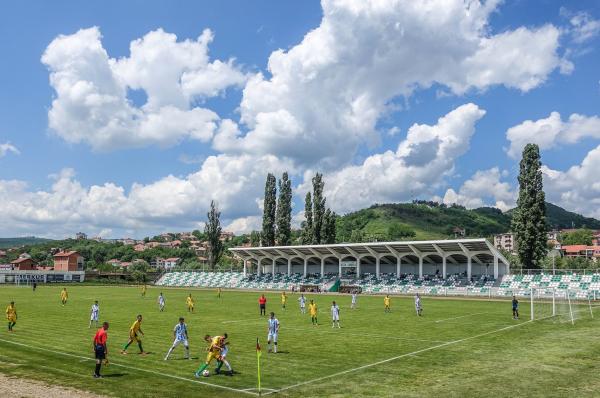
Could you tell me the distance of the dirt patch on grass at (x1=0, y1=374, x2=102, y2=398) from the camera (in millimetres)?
14765

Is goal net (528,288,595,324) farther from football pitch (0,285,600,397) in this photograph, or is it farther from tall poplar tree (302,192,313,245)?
tall poplar tree (302,192,313,245)

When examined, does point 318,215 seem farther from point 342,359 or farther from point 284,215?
point 342,359

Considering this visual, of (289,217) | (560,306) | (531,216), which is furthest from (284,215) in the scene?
(560,306)

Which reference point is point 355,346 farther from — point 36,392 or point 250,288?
point 250,288

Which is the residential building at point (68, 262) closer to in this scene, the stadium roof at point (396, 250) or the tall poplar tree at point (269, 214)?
the stadium roof at point (396, 250)

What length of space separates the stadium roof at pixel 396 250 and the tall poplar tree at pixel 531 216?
3.28 m

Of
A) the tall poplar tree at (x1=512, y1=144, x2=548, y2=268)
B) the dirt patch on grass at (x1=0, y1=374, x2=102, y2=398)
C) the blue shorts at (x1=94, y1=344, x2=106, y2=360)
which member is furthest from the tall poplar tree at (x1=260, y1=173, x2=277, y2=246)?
the dirt patch on grass at (x1=0, y1=374, x2=102, y2=398)

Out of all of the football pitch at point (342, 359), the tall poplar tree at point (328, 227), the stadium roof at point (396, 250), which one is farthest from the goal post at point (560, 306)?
the tall poplar tree at point (328, 227)

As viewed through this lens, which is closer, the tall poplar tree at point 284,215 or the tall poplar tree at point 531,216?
the tall poplar tree at point 531,216

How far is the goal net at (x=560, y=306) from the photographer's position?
123 feet

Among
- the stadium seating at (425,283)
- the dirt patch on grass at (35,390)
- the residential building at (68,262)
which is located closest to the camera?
the dirt patch on grass at (35,390)

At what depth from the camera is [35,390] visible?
1533cm

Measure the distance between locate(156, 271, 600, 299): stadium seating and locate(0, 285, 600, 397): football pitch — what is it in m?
30.7

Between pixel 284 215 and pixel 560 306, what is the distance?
60.4 m
